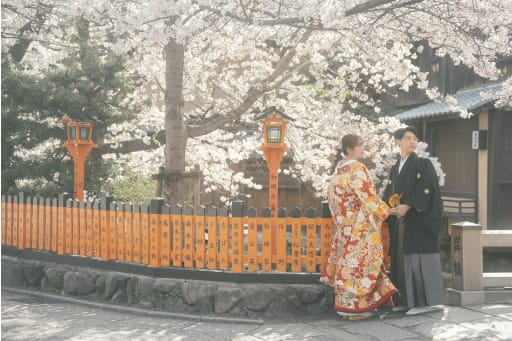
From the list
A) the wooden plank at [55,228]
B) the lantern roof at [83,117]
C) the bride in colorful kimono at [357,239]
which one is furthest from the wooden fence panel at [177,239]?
the lantern roof at [83,117]

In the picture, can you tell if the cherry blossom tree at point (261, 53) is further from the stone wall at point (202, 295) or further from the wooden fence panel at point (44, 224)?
the stone wall at point (202, 295)

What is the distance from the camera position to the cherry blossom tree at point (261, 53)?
24.4ft

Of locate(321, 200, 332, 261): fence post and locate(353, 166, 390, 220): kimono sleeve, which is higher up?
locate(353, 166, 390, 220): kimono sleeve

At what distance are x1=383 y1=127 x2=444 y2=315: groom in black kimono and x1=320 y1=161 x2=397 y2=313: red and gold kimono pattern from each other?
12.2 inches

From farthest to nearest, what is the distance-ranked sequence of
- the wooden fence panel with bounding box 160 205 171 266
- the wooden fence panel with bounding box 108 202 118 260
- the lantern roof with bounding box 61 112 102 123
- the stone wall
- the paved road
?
the lantern roof with bounding box 61 112 102 123, the wooden fence panel with bounding box 108 202 118 260, the wooden fence panel with bounding box 160 205 171 266, the stone wall, the paved road

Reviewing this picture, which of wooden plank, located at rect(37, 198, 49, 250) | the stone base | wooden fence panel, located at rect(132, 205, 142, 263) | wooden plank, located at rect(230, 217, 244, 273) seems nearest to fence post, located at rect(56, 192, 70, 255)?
wooden plank, located at rect(37, 198, 49, 250)

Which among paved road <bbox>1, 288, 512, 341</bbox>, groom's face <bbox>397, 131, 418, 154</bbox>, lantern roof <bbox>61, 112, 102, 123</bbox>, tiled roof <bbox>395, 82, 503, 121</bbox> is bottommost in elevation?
paved road <bbox>1, 288, 512, 341</bbox>

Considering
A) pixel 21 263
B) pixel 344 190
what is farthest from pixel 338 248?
pixel 21 263

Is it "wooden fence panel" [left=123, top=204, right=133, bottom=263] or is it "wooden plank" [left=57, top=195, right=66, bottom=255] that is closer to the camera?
"wooden fence panel" [left=123, top=204, right=133, bottom=263]

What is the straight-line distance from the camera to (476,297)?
6535 millimetres

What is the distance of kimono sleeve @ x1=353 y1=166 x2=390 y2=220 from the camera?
5.87 meters

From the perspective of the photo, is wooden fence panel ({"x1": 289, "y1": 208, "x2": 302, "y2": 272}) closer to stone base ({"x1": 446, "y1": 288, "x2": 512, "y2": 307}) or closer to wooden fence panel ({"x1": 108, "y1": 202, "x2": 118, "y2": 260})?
stone base ({"x1": 446, "y1": 288, "x2": 512, "y2": 307})

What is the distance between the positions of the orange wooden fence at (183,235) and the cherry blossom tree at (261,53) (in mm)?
1572

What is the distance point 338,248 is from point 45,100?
7448 mm
